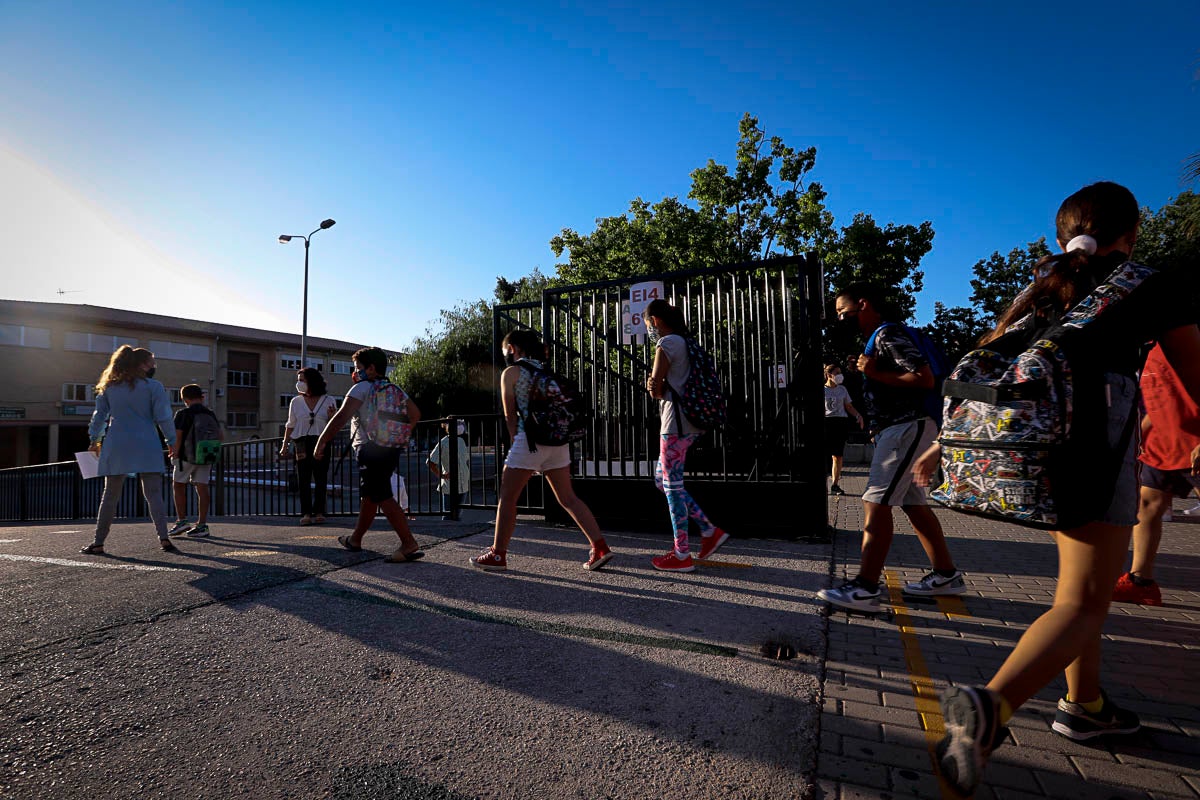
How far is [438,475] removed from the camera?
7164 millimetres

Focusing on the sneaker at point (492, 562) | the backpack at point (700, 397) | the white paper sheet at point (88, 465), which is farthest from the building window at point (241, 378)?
the backpack at point (700, 397)

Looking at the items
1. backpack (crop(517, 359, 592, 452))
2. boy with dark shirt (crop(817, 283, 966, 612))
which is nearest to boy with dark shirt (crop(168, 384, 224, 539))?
backpack (crop(517, 359, 592, 452))

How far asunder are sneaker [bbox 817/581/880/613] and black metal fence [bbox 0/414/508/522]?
3.98 m

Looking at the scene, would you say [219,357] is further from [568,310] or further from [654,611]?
[654,611]

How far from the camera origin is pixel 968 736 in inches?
66.4

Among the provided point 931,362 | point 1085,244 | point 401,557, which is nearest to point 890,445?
point 931,362

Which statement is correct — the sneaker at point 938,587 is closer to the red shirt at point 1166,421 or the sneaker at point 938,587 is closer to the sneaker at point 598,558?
the red shirt at point 1166,421

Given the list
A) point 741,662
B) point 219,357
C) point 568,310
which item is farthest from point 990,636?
point 219,357

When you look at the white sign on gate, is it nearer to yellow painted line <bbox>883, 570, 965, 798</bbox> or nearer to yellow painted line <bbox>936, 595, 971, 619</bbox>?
yellow painted line <bbox>883, 570, 965, 798</bbox>

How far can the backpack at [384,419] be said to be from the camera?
4.93m

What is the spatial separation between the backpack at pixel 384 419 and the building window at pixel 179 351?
135 ft

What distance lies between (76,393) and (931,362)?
1772 inches

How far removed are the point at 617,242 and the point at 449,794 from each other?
77.3ft

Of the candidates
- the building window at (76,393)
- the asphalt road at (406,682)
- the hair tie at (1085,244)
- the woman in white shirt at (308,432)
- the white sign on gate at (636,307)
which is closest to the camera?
the asphalt road at (406,682)
